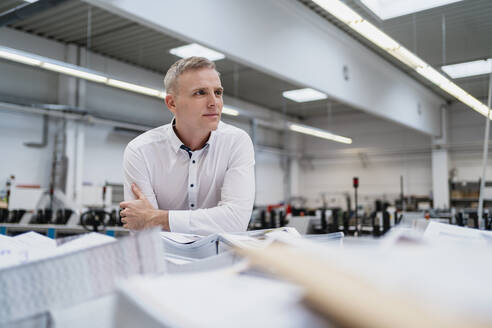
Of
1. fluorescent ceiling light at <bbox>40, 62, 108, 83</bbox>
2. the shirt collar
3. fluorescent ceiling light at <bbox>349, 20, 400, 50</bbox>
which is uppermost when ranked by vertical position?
fluorescent ceiling light at <bbox>349, 20, 400, 50</bbox>

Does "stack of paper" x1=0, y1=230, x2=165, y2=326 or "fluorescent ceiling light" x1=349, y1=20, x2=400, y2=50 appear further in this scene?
"fluorescent ceiling light" x1=349, y1=20, x2=400, y2=50

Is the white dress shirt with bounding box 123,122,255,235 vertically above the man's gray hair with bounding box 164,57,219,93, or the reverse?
the man's gray hair with bounding box 164,57,219,93

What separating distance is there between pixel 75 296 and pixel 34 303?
0.04m

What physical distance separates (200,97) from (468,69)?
8.67 meters

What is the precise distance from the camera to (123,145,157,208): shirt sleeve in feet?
4.78

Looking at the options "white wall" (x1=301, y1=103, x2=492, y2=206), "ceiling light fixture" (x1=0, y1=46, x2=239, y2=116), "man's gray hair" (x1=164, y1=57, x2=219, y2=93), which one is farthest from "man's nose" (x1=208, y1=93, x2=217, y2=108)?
"white wall" (x1=301, y1=103, x2=492, y2=206)

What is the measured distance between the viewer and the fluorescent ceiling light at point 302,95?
1103cm

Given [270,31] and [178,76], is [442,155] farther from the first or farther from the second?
[178,76]

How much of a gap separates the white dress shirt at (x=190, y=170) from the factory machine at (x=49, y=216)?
3482mm

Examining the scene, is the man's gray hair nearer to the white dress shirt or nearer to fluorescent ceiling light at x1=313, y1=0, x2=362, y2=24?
the white dress shirt

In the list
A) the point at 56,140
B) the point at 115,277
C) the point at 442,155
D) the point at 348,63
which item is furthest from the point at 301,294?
the point at 442,155

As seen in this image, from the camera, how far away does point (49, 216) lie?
232 inches

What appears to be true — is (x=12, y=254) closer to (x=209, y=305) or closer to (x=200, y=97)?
(x=209, y=305)

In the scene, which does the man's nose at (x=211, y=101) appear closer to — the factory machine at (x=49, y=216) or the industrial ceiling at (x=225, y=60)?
the factory machine at (x=49, y=216)
